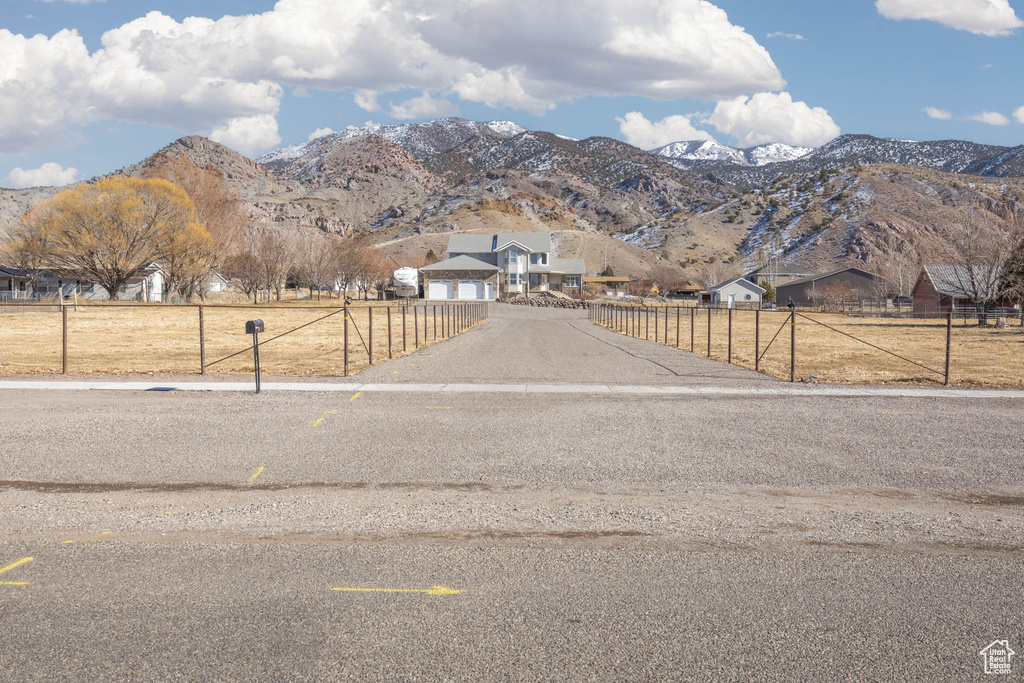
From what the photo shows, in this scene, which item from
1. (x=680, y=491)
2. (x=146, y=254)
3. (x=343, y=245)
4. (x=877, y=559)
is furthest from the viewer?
(x=343, y=245)

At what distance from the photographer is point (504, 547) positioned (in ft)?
19.4

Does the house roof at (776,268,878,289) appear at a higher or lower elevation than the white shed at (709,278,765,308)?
higher

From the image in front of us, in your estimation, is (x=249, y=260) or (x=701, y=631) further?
(x=249, y=260)

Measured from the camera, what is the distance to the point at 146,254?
238 feet

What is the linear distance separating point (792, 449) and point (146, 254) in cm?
7399

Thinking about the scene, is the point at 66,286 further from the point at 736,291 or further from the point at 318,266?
the point at 736,291

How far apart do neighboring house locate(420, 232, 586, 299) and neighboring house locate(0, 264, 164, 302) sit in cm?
3205

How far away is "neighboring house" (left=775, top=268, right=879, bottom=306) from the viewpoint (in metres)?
108

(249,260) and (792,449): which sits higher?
(249,260)

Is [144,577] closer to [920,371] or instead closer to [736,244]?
[920,371]

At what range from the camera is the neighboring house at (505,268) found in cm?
9881

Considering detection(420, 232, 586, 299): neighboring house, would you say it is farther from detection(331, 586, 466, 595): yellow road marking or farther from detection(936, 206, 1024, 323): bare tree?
detection(331, 586, 466, 595): yellow road marking

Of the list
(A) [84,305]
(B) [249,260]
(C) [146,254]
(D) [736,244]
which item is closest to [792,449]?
(A) [84,305]

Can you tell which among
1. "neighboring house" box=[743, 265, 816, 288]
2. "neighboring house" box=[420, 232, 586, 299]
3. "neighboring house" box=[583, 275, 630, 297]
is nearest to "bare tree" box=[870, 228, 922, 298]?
"neighboring house" box=[743, 265, 816, 288]
